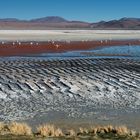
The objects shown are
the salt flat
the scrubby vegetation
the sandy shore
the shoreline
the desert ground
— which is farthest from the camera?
the salt flat

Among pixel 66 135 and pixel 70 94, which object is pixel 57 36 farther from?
pixel 66 135

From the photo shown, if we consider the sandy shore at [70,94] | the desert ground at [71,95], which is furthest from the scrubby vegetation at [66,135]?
the sandy shore at [70,94]

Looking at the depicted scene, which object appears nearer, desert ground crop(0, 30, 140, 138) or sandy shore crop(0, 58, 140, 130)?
desert ground crop(0, 30, 140, 138)

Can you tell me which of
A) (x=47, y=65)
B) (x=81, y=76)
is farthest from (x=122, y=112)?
(x=47, y=65)

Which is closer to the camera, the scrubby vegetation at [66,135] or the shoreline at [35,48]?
the scrubby vegetation at [66,135]

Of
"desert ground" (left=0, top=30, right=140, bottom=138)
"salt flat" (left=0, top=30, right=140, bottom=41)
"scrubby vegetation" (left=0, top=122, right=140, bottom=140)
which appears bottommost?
"salt flat" (left=0, top=30, right=140, bottom=41)

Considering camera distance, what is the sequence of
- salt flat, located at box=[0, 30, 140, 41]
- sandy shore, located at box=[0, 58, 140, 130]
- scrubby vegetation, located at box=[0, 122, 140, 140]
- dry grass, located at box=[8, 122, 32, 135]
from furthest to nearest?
salt flat, located at box=[0, 30, 140, 41] < sandy shore, located at box=[0, 58, 140, 130] < dry grass, located at box=[8, 122, 32, 135] < scrubby vegetation, located at box=[0, 122, 140, 140]

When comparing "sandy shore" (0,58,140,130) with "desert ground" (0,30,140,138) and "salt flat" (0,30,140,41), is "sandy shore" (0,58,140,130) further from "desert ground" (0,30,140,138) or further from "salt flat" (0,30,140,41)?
"salt flat" (0,30,140,41)

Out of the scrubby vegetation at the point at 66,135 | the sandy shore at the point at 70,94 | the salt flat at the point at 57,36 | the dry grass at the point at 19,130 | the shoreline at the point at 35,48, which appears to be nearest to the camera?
the scrubby vegetation at the point at 66,135

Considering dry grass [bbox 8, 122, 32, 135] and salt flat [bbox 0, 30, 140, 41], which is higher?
dry grass [bbox 8, 122, 32, 135]

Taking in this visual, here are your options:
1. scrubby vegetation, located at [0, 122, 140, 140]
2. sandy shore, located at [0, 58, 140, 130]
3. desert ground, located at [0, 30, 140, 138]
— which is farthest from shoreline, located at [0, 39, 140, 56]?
scrubby vegetation, located at [0, 122, 140, 140]

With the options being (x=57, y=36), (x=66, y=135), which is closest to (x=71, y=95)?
(x=66, y=135)

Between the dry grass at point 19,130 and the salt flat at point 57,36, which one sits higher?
the dry grass at point 19,130

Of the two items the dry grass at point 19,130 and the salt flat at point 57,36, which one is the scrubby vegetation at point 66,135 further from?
the salt flat at point 57,36
